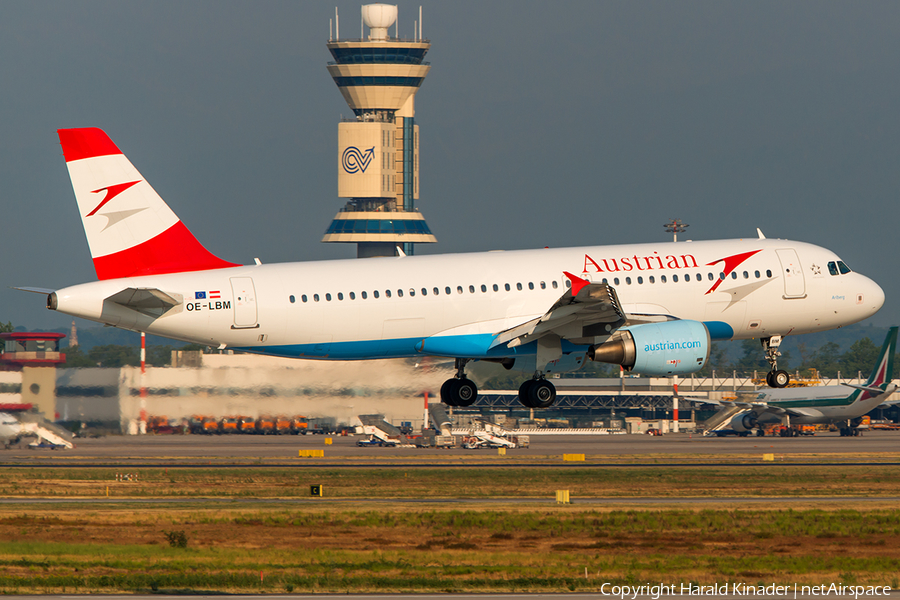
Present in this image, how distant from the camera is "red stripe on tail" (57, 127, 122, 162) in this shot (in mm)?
40156

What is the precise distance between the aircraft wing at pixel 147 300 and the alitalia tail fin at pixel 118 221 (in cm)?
158

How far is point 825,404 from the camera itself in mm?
101688

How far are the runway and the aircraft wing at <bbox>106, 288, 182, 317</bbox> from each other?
74.4 ft

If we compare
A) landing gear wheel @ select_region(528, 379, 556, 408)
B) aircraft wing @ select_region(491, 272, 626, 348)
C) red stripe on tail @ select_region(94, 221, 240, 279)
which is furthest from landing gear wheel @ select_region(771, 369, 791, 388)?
red stripe on tail @ select_region(94, 221, 240, 279)

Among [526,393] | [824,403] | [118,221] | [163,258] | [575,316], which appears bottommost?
[526,393]

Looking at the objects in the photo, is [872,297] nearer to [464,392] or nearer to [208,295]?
[464,392]

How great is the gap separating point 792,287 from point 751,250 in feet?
7.45

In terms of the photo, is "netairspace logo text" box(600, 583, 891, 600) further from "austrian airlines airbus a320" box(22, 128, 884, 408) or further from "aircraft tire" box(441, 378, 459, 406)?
"aircraft tire" box(441, 378, 459, 406)

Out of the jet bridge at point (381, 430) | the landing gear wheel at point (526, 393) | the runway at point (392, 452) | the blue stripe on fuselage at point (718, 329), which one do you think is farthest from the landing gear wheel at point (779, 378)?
the jet bridge at point (381, 430)

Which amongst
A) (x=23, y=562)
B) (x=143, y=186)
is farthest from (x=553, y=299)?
(x=23, y=562)

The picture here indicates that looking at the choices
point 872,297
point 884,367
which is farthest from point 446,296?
point 884,367

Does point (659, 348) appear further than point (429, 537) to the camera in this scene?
Yes

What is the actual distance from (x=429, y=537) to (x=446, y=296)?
10.8m

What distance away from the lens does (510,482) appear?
1929 inches
